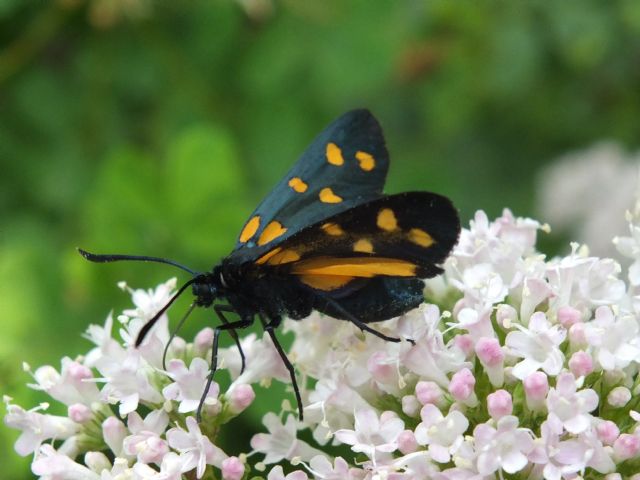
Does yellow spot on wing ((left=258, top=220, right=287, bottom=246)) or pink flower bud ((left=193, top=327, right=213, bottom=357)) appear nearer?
pink flower bud ((left=193, top=327, right=213, bottom=357))

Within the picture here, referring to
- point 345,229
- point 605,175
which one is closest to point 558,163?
point 605,175

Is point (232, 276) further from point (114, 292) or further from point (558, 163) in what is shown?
point (558, 163)

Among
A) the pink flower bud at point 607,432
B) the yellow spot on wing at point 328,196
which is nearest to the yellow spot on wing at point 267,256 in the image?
the yellow spot on wing at point 328,196

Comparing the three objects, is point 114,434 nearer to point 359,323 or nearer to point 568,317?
point 359,323

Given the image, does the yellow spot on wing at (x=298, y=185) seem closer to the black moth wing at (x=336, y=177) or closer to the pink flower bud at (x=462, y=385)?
the black moth wing at (x=336, y=177)

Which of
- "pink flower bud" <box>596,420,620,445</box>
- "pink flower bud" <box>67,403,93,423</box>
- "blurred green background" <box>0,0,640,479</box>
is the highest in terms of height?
"blurred green background" <box>0,0,640,479</box>

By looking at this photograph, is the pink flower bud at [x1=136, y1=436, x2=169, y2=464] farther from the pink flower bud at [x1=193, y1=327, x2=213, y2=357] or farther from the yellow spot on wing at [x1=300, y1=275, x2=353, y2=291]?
the yellow spot on wing at [x1=300, y1=275, x2=353, y2=291]

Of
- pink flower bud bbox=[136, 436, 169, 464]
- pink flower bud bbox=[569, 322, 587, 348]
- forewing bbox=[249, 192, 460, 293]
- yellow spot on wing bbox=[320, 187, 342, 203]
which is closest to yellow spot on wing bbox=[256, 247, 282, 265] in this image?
forewing bbox=[249, 192, 460, 293]
